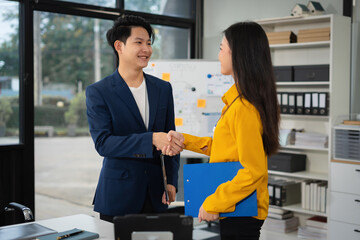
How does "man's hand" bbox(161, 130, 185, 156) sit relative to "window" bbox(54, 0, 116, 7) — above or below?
below

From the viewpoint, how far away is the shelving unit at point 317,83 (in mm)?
4105

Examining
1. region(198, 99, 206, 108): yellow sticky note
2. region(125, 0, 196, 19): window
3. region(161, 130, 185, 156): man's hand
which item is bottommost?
region(161, 130, 185, 156): man's hand

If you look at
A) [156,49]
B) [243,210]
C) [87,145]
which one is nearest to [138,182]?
[243,210]

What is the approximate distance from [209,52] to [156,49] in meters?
0.69

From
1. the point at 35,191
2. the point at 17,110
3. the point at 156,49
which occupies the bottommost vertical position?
the point at 35,191

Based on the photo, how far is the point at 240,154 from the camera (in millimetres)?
1769

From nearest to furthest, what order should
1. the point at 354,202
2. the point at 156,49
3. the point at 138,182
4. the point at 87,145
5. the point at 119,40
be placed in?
the point at 138,182, the point at 119,40, the point at 354,202, the point at 87,145, the point at 156,49

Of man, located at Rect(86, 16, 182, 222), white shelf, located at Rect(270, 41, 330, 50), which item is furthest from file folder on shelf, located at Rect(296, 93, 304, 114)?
man, located at Rect(86, 16, 182, 222)

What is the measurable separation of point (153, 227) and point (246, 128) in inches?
27.8

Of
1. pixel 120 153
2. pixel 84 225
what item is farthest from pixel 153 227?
pixel 120 153

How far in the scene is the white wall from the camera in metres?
4.85

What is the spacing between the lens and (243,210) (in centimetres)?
183

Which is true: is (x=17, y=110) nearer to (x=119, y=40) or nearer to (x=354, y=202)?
(x=119, y=40)

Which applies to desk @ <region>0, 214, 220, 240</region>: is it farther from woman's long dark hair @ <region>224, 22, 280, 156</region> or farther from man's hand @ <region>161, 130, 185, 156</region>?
woman's long dark hair @ <region>224, 22, 280, 156</region>
